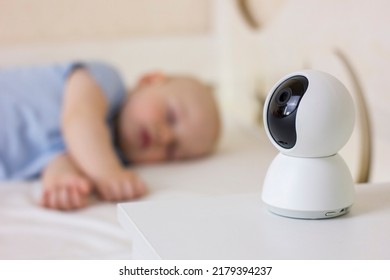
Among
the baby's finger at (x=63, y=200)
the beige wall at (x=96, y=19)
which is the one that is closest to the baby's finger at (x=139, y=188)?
the baby's finger at (x=63, y=200)

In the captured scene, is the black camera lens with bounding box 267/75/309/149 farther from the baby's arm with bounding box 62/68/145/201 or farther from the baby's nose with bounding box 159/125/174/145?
the baby's nose with bounding box 159/125/174/145

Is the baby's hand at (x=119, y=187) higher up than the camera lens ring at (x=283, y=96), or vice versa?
the camera lens ring at (x=283, y=96)

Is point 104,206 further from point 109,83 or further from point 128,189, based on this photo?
point 109,83

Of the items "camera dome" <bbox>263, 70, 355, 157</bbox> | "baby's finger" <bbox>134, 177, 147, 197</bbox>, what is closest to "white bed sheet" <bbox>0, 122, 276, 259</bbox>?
"baby's finger" <bbox>134, 177, 147, 197</bbox>

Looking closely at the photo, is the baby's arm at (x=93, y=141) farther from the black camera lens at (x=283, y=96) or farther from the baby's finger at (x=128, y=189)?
the black camera lens at (x=283, y=96)

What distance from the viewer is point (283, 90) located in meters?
0.61

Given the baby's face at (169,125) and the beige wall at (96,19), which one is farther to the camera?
the beige wall at (96,19)

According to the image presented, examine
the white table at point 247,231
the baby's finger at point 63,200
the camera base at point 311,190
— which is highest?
the camera base at point 311,190

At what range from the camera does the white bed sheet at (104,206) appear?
2.78ft

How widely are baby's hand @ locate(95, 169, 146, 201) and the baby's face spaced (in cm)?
19

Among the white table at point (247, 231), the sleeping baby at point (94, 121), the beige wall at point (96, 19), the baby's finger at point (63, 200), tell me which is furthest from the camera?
the beige wall at point (96, 19)

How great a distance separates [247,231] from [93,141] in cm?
64

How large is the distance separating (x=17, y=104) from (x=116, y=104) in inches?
7.8

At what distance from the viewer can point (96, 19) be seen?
1839 mm
